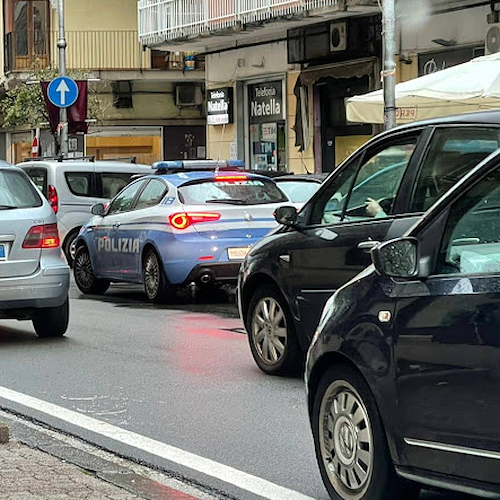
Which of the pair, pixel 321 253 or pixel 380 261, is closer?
pixel 380 261

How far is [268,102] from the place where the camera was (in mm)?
30375

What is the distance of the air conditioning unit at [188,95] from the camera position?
145 ft

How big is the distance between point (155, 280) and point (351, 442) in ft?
33.2

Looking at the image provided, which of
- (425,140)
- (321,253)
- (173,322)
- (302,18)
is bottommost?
(173,322)

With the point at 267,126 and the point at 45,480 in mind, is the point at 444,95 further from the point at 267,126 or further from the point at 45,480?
the point at 267,126

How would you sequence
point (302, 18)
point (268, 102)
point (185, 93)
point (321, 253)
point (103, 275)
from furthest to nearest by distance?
point (185, 93), point (268, 102), point (302, 18), point (103, 275), point (321, 253)

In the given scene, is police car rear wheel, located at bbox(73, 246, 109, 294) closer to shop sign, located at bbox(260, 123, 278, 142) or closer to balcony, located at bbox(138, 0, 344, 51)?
balcony, located at bbox(138, 0, 344, 51)

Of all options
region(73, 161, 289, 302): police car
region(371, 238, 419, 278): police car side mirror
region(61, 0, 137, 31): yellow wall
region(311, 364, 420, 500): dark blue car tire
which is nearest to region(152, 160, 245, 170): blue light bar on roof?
region(73, 161, 289, 302): police car

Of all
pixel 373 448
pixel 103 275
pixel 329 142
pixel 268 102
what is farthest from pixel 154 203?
pixel 268 102

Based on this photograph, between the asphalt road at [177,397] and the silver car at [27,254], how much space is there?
42 cm

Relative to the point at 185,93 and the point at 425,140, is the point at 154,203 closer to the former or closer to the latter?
the point at 425,140

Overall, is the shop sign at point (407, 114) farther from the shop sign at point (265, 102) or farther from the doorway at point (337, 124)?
the shop sign at point (265, 102)

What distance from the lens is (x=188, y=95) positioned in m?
44.2

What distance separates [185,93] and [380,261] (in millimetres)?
39627
